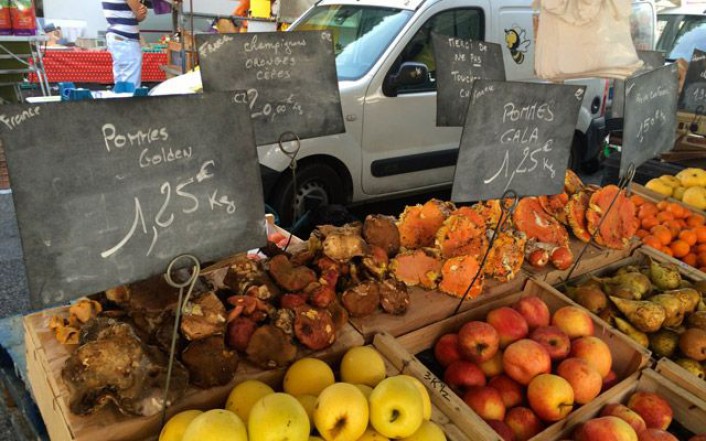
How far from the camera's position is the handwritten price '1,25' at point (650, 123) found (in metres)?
2.31

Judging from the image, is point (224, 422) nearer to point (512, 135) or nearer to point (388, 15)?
point (512, 135)

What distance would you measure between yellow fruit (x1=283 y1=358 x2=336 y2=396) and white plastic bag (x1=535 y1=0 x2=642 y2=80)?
1994mm

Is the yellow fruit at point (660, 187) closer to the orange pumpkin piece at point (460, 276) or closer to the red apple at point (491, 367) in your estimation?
A: the orange pumpkin piece at point (460, 276)

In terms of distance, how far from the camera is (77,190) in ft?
3.37

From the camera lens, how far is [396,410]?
1153 millimetres

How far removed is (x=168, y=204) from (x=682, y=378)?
1.72 metres

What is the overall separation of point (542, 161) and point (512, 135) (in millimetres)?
217

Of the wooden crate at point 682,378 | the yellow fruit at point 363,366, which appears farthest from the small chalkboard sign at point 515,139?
the wooden crate at point 682,378

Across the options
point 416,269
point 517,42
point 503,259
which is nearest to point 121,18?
point 517,42

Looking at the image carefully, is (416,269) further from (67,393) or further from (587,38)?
(587,38)

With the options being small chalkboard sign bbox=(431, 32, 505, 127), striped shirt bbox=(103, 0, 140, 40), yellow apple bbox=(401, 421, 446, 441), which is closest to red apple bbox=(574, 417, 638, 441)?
yellow apple bbox=(401, 421, 446, 441)

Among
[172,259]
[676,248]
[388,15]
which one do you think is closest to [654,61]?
[676,248]

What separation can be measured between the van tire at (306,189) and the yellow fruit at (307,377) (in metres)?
2.55

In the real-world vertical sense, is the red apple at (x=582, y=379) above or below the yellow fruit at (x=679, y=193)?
below
